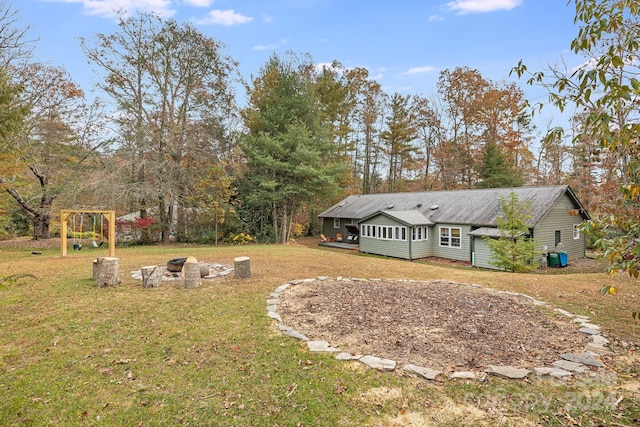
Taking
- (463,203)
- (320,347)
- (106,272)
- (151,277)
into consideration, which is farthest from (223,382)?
(463,203)

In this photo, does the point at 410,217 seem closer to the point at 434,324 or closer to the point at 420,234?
the point at 420,234

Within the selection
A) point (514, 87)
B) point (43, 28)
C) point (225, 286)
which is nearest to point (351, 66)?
point (514, 87)

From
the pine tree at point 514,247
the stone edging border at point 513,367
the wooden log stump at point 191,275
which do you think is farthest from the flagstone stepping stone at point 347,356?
the pine tree at point 514,247

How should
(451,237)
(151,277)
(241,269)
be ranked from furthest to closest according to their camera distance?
(451,237) < (241,269) < (151,277)

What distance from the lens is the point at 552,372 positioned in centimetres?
365

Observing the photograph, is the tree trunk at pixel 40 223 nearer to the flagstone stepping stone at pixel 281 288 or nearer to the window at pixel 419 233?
the flagstone stepping stone at pixel 281 288

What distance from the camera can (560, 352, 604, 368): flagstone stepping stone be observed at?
3.88 meters

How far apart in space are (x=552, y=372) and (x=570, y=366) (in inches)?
14.6

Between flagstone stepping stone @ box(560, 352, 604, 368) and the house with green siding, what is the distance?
34.5 ft

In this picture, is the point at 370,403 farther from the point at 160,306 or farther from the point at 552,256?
the point at 552,256

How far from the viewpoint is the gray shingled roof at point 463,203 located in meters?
15.3

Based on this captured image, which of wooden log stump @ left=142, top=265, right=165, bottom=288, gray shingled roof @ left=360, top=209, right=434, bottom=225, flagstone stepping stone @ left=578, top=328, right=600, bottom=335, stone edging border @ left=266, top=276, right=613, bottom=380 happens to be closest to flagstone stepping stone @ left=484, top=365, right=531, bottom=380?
stone edging border @ left=266, top=276, right=613, bottom=380

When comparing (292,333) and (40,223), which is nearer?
(292,333)

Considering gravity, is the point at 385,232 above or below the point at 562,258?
above
